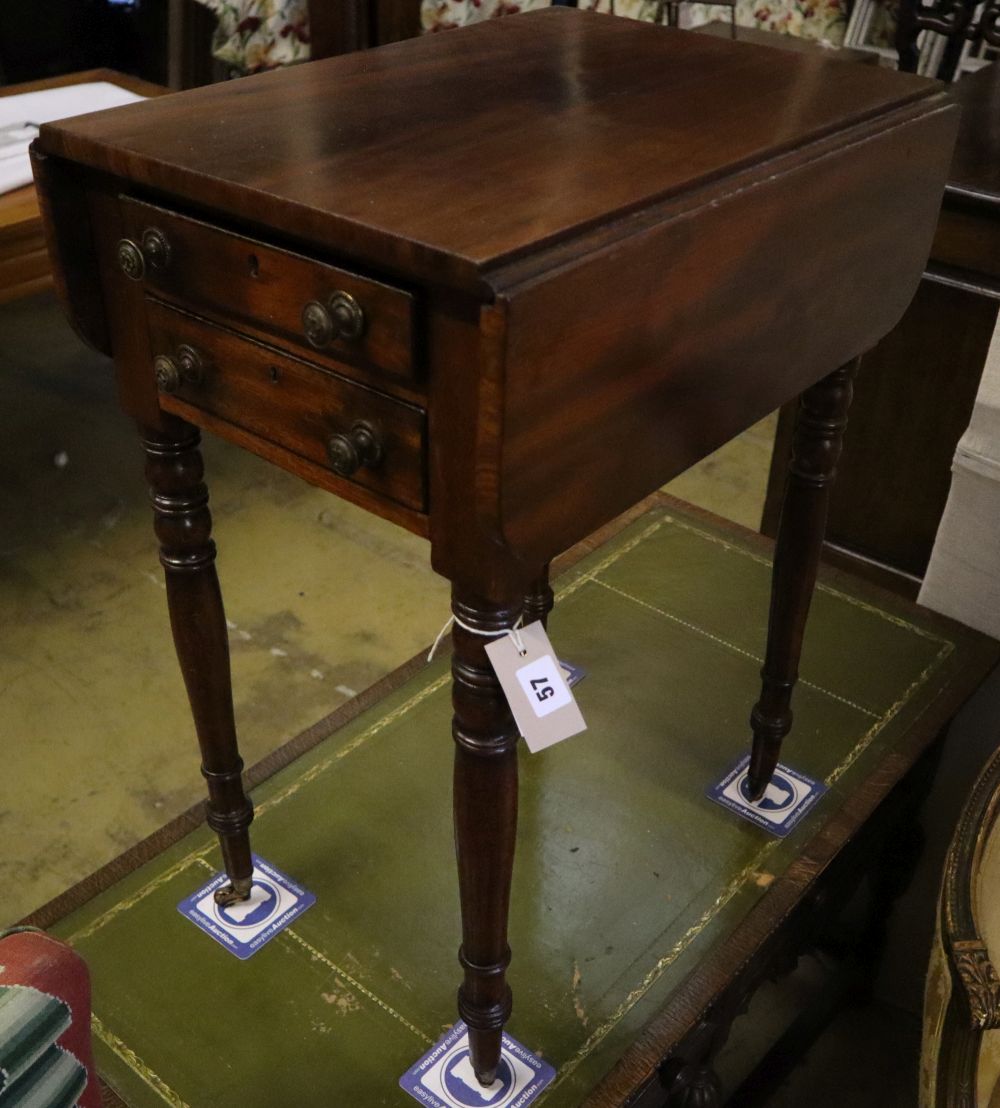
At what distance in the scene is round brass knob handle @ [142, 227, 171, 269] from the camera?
0.81 metres

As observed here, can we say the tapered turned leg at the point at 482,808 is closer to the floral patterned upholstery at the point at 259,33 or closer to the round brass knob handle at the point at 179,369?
the round brass knob handle at the point at 179,369

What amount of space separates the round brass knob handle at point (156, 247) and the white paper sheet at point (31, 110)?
1276 mm

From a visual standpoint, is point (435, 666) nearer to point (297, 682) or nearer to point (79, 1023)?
point (297, 682)

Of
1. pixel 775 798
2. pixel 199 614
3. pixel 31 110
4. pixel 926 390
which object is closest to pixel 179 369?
pixel 199 614

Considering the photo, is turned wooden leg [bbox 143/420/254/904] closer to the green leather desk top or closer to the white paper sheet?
the green leather desk top

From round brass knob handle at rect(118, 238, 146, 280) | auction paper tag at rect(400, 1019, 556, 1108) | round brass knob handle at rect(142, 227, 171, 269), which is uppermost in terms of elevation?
round brass knob handle at rect(142, 227, 171, 269)

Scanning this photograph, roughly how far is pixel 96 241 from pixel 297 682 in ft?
3.57

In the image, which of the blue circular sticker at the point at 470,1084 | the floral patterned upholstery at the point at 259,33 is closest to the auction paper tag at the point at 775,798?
the blue circular sticker at the point at 470,1084

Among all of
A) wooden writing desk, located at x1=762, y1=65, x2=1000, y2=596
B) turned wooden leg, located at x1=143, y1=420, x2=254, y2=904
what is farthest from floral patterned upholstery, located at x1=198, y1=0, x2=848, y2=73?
turned wooden leg, located at x1=143, y1=420, x2=254, y2=904

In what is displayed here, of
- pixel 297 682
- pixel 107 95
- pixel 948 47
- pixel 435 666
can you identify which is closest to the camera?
pixel 435 666

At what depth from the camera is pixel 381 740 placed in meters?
1.43

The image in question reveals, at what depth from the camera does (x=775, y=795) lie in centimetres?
136

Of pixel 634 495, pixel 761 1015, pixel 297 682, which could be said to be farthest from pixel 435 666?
pixel 634 495

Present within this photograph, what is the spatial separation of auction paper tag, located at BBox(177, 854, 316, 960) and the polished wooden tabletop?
0.75m
